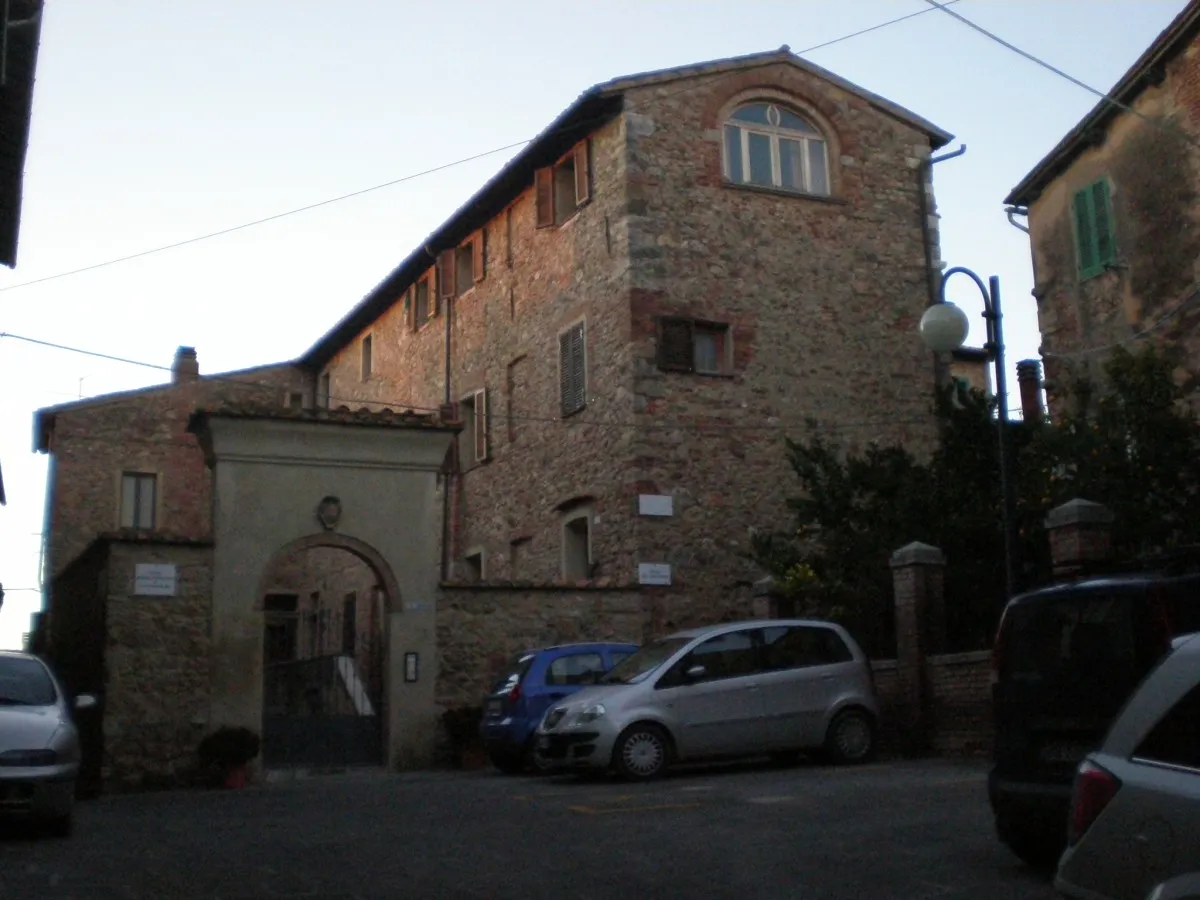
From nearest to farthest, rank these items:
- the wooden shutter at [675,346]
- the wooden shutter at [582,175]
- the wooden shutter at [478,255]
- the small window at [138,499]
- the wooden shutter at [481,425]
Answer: the wooden shutter at [675,346] < the wooden shutter at [582,175] < the wooden shutter at [481,425] < the wooden shutter at [478,255] < the small window at [138,499]

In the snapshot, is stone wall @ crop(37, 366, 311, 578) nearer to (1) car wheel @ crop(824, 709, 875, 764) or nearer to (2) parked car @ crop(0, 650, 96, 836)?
(1) car wheel @ crop(824, 709, 875, 764)

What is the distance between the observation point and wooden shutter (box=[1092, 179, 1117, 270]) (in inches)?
836

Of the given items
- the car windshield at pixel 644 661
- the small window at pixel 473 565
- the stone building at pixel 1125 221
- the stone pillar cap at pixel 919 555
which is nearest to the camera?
the car windshield at pixel 644 661

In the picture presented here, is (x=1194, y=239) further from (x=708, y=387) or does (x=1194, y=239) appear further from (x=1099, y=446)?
(x=708, y=387)

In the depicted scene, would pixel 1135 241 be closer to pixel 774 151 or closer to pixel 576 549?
pixel 774 151

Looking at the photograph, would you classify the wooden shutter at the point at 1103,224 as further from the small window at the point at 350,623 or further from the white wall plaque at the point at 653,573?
the small window at the point at 350,623

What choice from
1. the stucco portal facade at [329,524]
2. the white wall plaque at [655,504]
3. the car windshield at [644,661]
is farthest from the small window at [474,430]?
the car windshield at [644,661]

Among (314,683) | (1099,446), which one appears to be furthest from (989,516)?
(314,683)

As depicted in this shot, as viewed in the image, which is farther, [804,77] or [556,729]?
[804,77]

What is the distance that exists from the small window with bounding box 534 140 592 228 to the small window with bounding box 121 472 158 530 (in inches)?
526

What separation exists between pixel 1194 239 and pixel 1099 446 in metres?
5.10

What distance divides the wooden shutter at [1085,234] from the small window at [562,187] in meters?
7.62

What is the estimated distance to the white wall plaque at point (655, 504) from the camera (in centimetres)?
2080

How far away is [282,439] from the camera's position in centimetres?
1803
